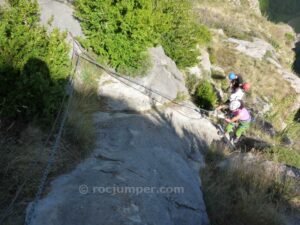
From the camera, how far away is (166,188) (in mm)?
5219

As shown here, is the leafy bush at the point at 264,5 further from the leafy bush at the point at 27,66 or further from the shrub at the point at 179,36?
the leafy bush at the point at 27,66

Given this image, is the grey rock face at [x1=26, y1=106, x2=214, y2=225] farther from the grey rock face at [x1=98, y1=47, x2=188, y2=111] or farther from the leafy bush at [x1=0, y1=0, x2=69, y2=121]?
the leafy bush at [x1=0, y1=0, x2=69, y2=121]

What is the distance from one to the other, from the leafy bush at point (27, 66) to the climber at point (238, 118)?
5.57 m

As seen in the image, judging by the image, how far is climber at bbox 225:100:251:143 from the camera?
951 cm

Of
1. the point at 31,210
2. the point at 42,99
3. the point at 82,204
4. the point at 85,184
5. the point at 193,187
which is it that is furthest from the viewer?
the point at 193,187

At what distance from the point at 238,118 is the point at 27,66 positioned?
6318 mm

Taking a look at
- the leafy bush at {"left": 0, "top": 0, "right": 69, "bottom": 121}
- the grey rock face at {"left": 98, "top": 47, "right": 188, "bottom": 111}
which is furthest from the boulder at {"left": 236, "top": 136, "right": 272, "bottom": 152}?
the leafy bush at {"left": 0, "top": 0, "right": 69, "bottom": 121}

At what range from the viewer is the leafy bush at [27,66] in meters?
4.63

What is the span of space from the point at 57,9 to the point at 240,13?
25149 mm

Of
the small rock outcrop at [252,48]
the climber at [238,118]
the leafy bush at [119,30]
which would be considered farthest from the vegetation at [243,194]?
the small rock outcrop at [252,48]

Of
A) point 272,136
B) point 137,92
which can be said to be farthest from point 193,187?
point 272,136

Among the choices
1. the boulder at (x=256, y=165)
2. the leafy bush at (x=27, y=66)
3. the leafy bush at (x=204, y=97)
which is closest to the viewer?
the leafy bush at (x=27, y=66)

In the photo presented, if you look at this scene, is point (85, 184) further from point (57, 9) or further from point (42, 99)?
point (57, 9)

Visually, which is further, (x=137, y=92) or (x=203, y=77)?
(x=203, y=77)
